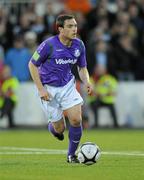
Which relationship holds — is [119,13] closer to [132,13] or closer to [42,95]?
[132,13]

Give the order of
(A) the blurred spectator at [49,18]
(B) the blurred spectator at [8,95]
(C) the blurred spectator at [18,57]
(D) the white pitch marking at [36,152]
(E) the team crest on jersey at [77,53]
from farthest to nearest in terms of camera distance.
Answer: (A) the blurred spectator at [49,18] → (B) the blurred spectator at [8,95] → (C) the blurred spectator at [18,57] → (D) the white pitch marking at [36,152] → (E) the team crest on jersey at [77,53]

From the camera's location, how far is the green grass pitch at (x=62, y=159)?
33.3 feet

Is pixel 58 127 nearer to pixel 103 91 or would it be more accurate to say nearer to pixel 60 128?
pixel 60 128

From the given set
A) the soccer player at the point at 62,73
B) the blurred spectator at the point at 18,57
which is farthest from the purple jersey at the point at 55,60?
the blurred spectator at the point at 18,57

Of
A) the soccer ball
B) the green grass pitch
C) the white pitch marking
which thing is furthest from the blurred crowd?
the soccer ball

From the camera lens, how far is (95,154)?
1158cm

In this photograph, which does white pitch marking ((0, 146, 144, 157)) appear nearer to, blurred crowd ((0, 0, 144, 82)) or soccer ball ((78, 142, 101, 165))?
soccer ball ((78, 142, 101, 165))

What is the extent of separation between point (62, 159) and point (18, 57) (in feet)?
33.1

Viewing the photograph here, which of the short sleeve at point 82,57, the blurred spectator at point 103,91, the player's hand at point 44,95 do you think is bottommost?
the blurred spectator at point 103,91

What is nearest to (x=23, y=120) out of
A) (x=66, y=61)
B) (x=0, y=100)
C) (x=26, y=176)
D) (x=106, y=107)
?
(x=0, y=100)

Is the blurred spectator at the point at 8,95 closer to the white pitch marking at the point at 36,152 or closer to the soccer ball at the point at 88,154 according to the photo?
the white pitch marking at the point at 36,152

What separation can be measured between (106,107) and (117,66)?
4.12ft

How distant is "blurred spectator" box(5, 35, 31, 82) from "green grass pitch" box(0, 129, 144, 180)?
10.6ft

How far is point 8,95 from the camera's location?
2286 centimetres
